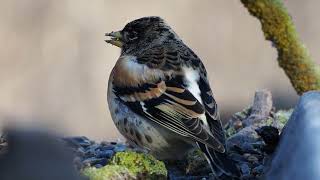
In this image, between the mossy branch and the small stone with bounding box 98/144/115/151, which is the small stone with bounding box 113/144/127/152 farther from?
the mossy branch

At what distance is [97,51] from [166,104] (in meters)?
4.04

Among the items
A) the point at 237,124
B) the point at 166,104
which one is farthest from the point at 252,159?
the point at 237,124

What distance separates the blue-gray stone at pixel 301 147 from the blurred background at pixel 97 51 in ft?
11.7

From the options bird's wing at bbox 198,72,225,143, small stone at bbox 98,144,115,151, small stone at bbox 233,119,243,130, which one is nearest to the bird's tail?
bird's wing at bbox 198,72,225,143

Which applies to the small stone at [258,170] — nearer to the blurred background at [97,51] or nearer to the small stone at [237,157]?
the small stone at [237,157]

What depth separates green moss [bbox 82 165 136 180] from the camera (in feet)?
9.91

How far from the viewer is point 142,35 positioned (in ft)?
15.5

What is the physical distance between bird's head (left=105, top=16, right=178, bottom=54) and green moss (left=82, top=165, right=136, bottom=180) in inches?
58.9

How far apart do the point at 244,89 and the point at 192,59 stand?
4709 millimetres

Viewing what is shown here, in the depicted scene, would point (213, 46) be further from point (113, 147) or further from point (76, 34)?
point (113, 147)

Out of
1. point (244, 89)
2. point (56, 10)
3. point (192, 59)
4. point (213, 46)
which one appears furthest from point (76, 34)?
point (192, 59)

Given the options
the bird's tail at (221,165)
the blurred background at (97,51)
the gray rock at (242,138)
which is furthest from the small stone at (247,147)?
the blurred background at (97,51)

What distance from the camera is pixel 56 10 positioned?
25.1 feet

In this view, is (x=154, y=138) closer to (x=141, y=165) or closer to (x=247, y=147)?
(x=247, y=147)
